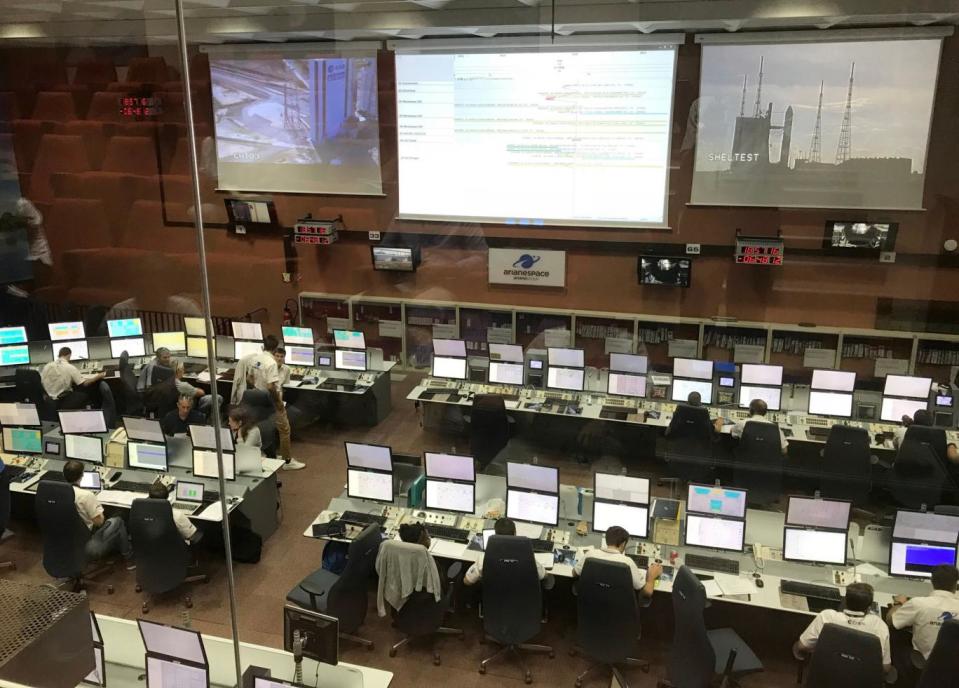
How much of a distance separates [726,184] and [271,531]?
20.6ft

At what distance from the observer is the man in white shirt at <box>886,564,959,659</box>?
3.84 m

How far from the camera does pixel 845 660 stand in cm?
350

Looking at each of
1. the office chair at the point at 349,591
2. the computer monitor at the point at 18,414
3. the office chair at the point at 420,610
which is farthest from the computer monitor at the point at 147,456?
the office chair at the point at 420,610

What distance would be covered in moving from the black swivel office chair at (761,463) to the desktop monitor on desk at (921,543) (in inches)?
57.9

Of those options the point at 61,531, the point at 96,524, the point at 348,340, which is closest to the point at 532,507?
the point at 96,524

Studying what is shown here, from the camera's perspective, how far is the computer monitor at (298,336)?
827 cm

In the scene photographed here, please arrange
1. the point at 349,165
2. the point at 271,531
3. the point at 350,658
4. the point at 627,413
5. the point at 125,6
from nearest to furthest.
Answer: the point at 350,658 < the point at 271,531 < the point at 125,6 < the point at 627,413 < the point at 349,165

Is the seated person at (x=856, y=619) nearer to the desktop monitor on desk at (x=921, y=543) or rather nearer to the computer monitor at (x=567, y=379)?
the desktop monitor on desk at (x=921, y=543)

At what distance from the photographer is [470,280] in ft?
31.0

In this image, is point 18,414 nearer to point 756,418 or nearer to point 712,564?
point 712,564

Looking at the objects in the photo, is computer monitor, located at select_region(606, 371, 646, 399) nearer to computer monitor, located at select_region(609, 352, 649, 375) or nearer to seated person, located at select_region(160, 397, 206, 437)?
computer monitor, located at select_region(609, 352, 649, 375)

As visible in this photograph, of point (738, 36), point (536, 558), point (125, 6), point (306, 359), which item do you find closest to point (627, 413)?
point (536, 558)

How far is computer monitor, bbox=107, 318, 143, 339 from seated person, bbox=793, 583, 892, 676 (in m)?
7.48

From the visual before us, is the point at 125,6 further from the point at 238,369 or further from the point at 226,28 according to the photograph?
the point at 238,369
